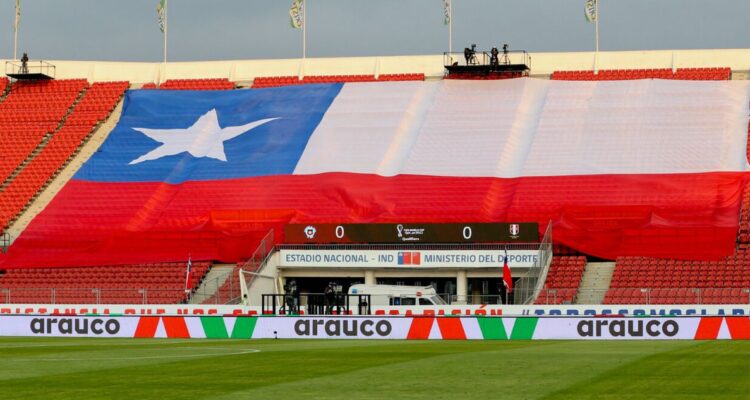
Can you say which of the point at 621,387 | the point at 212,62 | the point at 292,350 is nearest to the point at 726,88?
the point at 212,62

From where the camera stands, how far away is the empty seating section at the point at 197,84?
7738 cm

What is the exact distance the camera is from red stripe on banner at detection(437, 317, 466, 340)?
1503 inches

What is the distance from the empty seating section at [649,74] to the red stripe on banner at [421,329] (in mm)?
36370

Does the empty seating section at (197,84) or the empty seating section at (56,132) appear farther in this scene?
the empty seating section at (197,84)

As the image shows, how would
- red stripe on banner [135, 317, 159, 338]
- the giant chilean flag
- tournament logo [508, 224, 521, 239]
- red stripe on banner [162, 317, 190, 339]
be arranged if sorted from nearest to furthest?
red stripe on banner [162, 317, 190, 339] → red stripe on banner [135, 317, 159, 338] → tournament logo [508, 224, 521, 239] → the giant chilean flag

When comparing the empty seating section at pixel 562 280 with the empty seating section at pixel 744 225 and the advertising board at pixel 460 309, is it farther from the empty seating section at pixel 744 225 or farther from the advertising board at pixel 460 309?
the empty seating section at pixel 744 225

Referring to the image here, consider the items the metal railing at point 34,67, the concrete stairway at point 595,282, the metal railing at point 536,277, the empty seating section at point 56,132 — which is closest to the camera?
the concrete stairway at point 595,282

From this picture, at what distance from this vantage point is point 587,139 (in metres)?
65.8

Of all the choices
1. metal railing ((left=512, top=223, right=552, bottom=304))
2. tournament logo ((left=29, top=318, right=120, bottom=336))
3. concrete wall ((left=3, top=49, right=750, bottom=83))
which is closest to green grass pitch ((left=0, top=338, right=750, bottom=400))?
tournament logo ((left=29, top=318, right=120, bottom=336))

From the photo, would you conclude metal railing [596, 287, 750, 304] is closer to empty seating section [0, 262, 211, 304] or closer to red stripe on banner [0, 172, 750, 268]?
red stripe on banner [0, 172, 750, 268]

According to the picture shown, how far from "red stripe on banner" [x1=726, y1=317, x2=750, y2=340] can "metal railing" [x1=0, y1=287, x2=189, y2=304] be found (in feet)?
90.8


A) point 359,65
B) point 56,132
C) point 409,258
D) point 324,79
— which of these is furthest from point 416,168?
point 56,132

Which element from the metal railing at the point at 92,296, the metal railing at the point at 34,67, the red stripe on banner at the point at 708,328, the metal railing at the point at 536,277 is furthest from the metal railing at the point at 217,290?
the metal railing at the point at 34,67

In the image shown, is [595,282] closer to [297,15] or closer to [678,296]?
[678,296]
